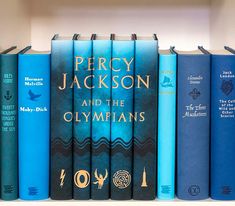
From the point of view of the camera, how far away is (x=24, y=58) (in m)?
0.87

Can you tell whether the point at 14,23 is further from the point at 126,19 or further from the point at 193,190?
the point at 193,190

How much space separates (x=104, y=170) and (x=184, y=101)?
0.56 feet

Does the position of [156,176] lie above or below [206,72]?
below

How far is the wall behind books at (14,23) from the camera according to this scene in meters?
0.99

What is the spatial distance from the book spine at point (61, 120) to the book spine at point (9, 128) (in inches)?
2.5

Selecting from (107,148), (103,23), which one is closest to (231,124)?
(107,148)

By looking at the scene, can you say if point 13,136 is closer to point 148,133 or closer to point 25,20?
point 148,133

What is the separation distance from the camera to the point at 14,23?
1063 millimetres

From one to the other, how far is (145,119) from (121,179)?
4.2 inches

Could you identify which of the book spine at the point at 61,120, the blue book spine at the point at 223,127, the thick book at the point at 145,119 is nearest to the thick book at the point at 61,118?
the book spine at the point at 61,120
